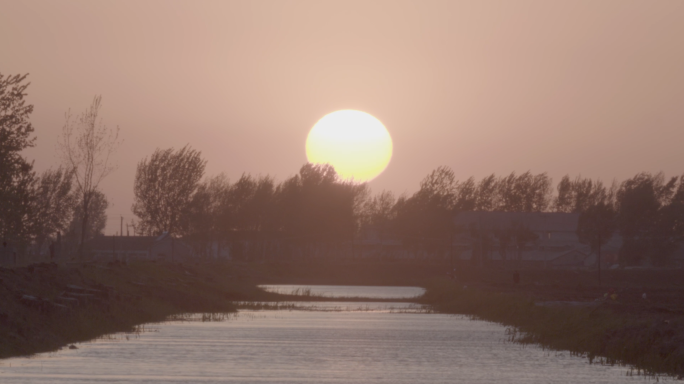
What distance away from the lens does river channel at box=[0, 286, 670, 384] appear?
17953 millimetres

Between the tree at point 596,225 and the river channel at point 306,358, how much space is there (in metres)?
86.1

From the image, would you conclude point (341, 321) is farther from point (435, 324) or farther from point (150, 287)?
point (150, 287)

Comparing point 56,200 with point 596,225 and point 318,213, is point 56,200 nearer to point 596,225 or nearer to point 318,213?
point 318,213

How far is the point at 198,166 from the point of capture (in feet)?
333

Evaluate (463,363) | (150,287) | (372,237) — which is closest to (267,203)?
(372,237)

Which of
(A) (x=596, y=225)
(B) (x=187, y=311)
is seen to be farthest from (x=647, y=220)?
(B) (x=187, y=311)

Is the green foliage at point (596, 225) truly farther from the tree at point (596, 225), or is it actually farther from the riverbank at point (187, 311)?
the riverbank at point (187, 311)

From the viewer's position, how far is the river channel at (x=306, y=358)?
17953 mm

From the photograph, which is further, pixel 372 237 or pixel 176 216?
pixel 372 237

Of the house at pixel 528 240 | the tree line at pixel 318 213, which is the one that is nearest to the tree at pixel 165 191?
the tree line at pixel 318 213

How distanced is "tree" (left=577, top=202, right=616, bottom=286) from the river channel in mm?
86091

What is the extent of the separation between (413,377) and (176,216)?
83853 mm

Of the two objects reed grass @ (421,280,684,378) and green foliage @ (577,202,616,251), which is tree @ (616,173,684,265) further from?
reed grass @ (421,280,684,378)

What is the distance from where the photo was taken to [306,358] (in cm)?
2145
